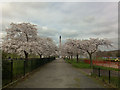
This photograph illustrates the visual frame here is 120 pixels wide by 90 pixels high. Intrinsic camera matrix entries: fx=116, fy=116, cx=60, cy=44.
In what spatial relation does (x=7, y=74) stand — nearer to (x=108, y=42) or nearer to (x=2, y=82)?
(x=2, y=82)

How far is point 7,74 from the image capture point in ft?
23.6

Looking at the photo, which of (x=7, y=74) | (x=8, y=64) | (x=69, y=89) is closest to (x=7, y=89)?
(x=7, y=74)

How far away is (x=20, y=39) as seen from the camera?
53.8 ft

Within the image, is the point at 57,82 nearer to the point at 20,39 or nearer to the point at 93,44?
the point at 20,39

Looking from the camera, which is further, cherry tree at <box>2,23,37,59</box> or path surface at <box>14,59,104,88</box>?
cherry tree at <box>2,23,37,59</box>

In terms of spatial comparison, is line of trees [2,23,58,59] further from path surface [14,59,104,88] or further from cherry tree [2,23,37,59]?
path surface [14,59,104,88]

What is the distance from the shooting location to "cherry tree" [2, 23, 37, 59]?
47.7 feet

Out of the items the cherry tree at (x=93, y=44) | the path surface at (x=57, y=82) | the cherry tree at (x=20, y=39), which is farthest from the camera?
the cherry tree at (x=93, y=44)

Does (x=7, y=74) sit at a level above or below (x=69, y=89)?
above

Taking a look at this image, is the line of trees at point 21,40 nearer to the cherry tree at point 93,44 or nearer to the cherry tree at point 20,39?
the cherry tree at point 20,39

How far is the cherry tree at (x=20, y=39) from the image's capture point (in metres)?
14.5

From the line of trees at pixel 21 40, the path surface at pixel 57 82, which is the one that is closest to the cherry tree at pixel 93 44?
the line of trees at pixel 21 40

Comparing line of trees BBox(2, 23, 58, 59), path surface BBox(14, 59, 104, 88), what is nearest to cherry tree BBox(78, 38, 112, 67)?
line of trees BBox(2, 23, 58, 59)

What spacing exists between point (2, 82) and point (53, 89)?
2890mm
